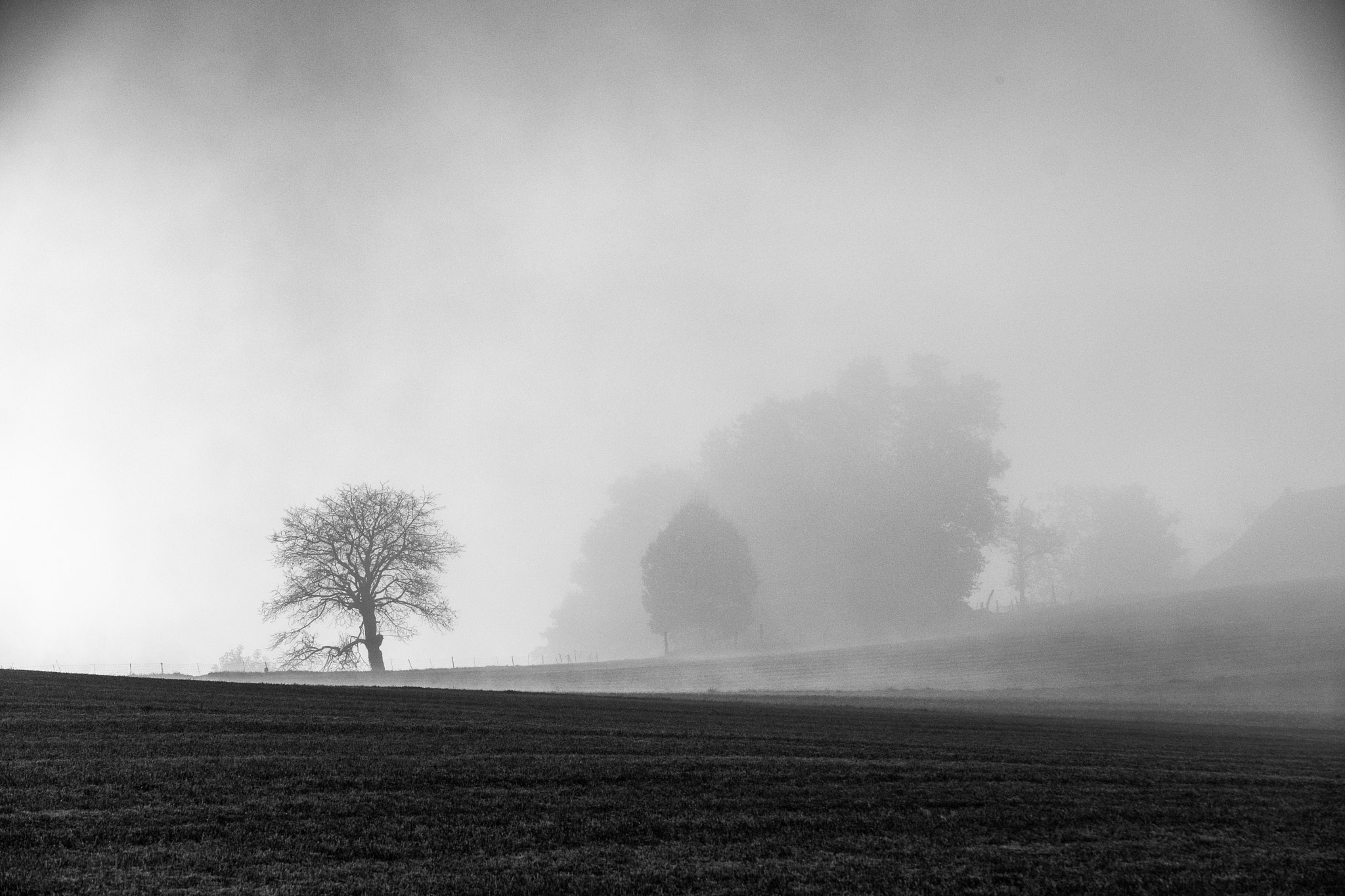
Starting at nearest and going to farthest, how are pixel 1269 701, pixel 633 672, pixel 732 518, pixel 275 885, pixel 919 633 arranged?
pixel 275 885 < pixel 1269 701 < pixel 633 672 < pixel 919 633 < pixel 732 518

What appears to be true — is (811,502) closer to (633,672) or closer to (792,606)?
(792,606)

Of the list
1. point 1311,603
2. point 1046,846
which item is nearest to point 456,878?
point 1046,846

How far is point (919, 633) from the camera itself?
81.9 meters

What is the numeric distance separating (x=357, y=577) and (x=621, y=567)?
53.3m

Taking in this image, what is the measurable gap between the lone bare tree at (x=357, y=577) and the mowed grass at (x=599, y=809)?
3301cm

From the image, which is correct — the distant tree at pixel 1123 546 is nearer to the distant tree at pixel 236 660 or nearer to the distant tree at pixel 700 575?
the distant tree at pixel 700 575

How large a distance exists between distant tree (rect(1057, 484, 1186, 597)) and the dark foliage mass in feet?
169

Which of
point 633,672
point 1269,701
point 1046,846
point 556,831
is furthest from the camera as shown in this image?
point 633,672

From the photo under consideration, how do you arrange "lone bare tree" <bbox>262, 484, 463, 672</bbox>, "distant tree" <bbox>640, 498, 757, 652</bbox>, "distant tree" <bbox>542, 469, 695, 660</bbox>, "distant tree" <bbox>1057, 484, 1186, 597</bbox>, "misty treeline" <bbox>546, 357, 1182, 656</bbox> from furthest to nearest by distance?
"distant tree" <bbox>1057, 484, 1186, 597</bbox> → "distant tree" <bbox>542, 469, 695, 660</bbox> → "misty treeline" <bbox>546, 357, 1182, 656</bbox> → "distant tree" <bbox>640, 498, 757, 652</bbox> → "lone bare tree" <bbox>262, 484, 463, 672</bbox>

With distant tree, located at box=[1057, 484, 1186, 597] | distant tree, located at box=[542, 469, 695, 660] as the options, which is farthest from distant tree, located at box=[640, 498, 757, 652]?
distant tree, located at box=[1057, 484, 1186, 597]

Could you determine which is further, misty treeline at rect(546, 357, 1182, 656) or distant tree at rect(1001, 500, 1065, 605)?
distant tree at rect(1001, 500, 1065, 605)

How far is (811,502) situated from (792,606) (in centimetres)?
1198

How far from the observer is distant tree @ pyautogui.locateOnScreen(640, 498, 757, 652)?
241ft

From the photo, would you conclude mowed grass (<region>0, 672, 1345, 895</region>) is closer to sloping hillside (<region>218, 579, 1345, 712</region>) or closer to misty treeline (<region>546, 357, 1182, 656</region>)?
sloping hillside (<region>218, 579, 1345, 712</region>)
